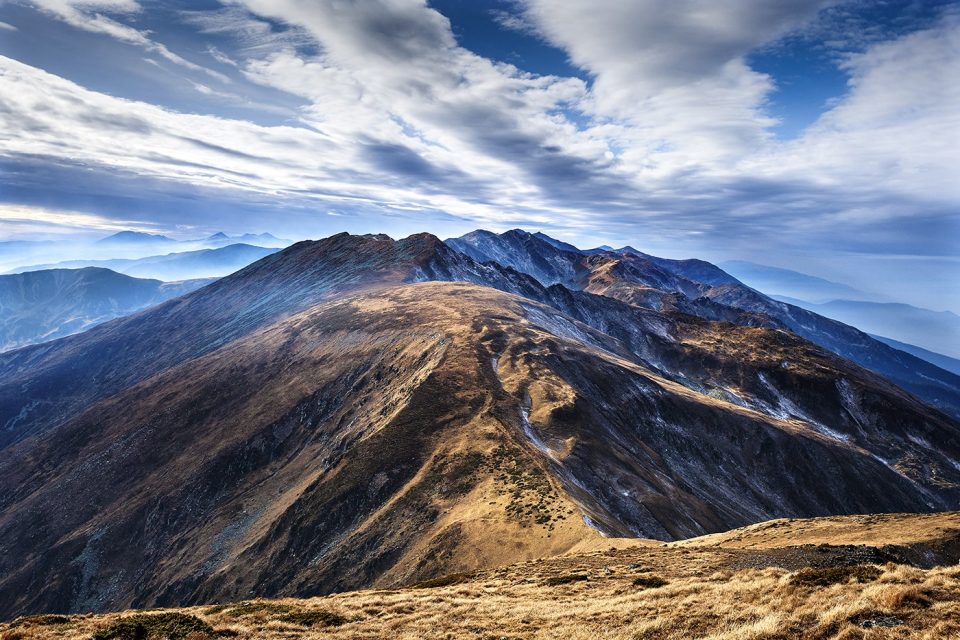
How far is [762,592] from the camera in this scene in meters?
17.2

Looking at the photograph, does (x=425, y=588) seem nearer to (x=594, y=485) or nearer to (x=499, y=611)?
(x=499, y=611)

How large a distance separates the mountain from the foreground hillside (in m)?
10.2

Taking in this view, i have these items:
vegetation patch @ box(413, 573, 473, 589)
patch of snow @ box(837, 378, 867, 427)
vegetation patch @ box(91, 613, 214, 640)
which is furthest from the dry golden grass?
patch of snow @ box(837, 378, 867, 427)

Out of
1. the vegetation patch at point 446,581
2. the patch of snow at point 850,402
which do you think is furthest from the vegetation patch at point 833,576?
the patch of snow at point 850,402

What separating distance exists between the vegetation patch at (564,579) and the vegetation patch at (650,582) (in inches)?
119

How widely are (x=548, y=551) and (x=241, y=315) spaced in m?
179

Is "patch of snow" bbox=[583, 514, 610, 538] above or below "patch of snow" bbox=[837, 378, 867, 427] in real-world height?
below

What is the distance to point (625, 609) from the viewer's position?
1777 cm

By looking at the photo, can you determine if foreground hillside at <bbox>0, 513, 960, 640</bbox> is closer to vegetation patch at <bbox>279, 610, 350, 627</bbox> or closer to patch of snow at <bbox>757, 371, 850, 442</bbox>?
vegetation patch at <bbox>279, 610, 350, 627</bbox>

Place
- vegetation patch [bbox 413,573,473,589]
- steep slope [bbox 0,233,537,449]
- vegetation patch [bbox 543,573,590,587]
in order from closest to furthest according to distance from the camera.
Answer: vegetation patch [bbox 543,573,590,587], vegetation patch [bbox 413,573,473,589], steep slope [bbox 0,233,537,449]

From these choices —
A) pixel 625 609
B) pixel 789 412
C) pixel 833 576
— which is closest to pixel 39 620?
pixel 625 609

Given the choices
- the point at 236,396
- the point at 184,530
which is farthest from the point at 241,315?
the point at 184,530

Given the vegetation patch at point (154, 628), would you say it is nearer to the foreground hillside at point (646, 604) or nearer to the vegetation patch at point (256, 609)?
the foreground hillside at point (646, 604)

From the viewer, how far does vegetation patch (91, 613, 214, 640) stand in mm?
16938
